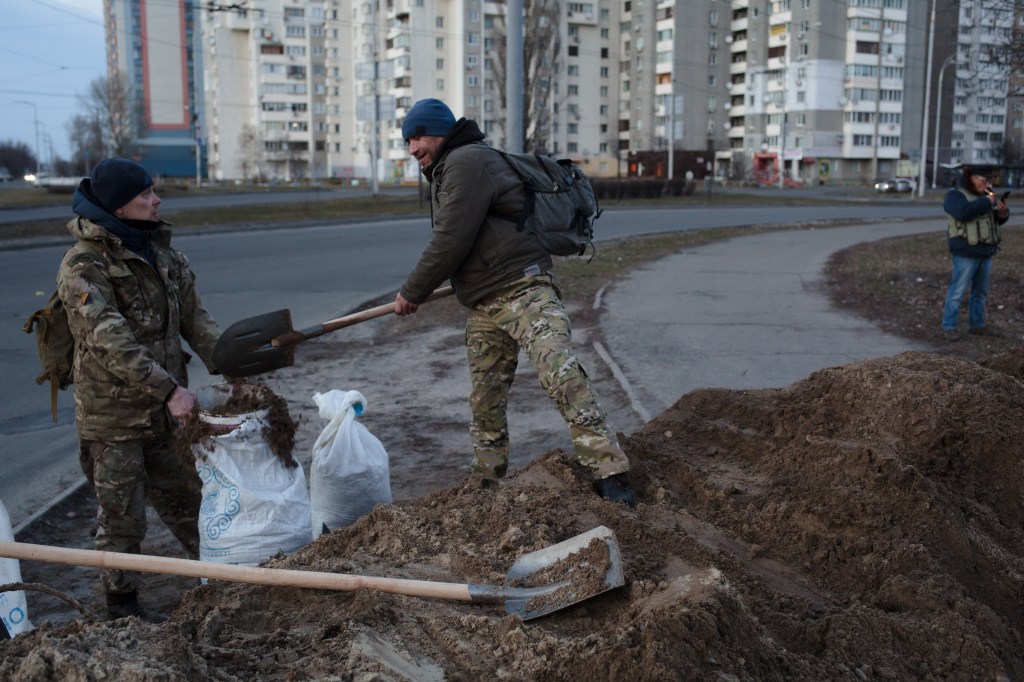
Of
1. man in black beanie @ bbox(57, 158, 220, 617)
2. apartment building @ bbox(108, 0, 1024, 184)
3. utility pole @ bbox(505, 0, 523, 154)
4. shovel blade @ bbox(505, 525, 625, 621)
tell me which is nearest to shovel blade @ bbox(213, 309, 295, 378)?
man in black beanie @ bbox(57, 158, 220, 617)

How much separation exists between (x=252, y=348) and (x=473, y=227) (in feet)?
3.78

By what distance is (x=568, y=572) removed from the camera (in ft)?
9.93

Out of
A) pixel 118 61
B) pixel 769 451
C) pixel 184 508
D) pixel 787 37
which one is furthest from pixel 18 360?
pixel 118 61

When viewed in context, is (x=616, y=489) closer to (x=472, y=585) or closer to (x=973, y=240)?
(x=472, y=585)

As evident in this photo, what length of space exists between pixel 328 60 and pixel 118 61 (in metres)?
43.8

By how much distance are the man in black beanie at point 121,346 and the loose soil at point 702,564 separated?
449 mm

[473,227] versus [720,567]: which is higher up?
[473,227]

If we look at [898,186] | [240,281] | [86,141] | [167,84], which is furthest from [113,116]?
[240,281]

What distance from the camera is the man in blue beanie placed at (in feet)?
13.8

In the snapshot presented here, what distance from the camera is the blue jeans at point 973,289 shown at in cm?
979

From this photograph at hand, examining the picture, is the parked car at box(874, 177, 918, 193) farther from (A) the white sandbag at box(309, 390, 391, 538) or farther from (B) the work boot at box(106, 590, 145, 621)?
(B) the work boot at box(106, 590, 145, 621)

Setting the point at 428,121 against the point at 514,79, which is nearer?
the point at 428,121

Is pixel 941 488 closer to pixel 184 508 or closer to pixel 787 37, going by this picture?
pixel 184 508

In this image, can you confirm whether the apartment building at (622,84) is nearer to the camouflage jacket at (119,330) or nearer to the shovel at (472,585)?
the camouflage jacket at (119,330)
